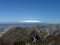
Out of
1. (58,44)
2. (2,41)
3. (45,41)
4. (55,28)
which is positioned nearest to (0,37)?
(2,41)

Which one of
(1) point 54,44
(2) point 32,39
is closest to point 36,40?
(2) point 32,39

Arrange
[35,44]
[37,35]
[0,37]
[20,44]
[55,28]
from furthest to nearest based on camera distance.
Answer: [55,28] → [37,35] → [35,44] → [0,37] → [20,44]

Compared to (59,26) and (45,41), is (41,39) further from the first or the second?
(59,26)

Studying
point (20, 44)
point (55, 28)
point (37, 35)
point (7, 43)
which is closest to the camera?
point (20, 44)

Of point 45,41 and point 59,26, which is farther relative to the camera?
point 59,26

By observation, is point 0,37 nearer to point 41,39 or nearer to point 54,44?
point 41,39

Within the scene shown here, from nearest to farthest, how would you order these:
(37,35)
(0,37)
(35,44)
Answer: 1. (0,37)
2. (35,44)
3. (37,35)

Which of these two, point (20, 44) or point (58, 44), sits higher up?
point (20, 44)

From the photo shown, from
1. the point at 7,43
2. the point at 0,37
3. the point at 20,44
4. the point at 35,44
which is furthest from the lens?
the point at 35,44

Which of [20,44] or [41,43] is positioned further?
[41,43]
